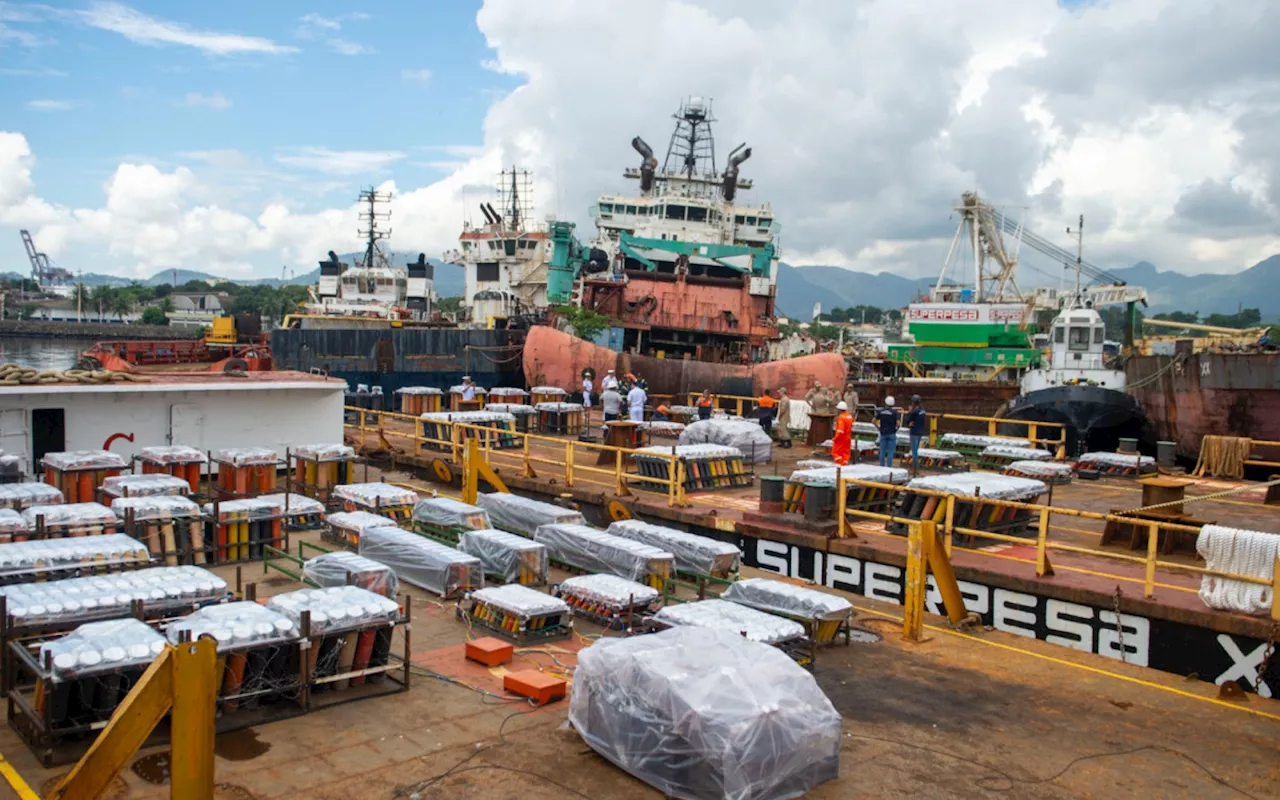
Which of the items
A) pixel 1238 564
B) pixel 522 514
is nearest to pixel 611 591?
pixel 522 514

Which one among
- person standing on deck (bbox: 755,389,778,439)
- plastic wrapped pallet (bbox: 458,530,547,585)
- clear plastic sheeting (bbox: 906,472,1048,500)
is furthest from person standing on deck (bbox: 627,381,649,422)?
plastic wrapped pallet (bbox: 458,530,547,585)

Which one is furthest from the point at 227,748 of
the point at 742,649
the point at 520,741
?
the point at 742,649

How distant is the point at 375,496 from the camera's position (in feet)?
42.5

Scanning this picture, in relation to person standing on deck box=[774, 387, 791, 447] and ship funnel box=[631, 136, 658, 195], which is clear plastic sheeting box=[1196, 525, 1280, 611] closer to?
person standing on deck box=[774, 387, 791, 447]

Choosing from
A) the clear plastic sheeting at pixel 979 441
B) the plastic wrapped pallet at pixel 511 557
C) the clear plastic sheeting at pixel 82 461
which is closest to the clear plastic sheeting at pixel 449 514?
the plastic wrapped pallet at pixel 511 557

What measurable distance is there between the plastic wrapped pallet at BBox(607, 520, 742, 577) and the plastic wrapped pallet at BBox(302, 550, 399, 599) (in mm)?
3242

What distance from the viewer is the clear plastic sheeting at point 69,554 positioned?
339 inches

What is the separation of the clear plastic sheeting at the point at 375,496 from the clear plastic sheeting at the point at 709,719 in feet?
23.0

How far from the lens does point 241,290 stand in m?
175

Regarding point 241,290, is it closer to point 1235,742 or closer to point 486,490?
point 486,490

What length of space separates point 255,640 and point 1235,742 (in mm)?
7512

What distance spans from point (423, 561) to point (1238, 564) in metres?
8.33

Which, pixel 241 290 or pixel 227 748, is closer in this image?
pixel 227 748

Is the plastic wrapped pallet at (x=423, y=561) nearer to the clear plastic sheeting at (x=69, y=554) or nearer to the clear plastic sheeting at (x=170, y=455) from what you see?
the clear plastic sheeting at (x=69, y=554)
